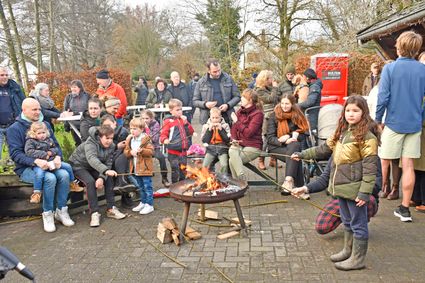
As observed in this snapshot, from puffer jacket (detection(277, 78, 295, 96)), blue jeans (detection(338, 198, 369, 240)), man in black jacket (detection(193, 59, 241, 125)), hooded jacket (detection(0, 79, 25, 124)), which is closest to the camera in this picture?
blue jeans (detection(338, 198, 369, 240))

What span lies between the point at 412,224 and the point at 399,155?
2.79 feet

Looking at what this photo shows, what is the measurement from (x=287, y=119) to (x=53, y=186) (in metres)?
3.57

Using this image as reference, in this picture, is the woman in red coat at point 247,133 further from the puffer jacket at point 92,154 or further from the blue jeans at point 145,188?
the puffer jacket at point 92,154

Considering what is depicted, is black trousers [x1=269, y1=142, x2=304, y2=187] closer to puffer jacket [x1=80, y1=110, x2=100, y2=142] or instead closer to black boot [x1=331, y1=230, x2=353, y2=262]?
black boot [x1=331, y1=230, x2=353, y2=262]

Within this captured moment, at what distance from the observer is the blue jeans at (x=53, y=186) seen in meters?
5.06

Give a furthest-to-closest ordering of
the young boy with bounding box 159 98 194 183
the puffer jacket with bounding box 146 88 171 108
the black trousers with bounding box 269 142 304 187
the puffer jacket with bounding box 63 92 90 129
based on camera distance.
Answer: the puffer jacket with bounding box 146 88 171 108 → the puffer jacket with bounding box 63 92 90 129 → the young boy with bounding box 159 98 194 183 → the black trousers with bounding box 269 142 304 187

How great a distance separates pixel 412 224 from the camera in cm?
480

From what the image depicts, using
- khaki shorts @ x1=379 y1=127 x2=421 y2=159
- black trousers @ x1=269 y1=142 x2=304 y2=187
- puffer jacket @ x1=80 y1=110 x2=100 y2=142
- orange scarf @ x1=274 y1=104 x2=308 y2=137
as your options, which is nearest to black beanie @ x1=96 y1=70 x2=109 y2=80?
puffer jacket @ x1=80 y1=110 x2=100 y2=142

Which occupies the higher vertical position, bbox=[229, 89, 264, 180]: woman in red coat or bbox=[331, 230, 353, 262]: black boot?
bbox=[229, 89, 264, 180]: woman in red coat

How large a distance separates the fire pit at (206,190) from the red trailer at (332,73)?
11760 millimetres

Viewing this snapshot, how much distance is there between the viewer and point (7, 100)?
662cm

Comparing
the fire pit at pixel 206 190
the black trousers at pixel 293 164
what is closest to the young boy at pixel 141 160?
the fire pit at pixel 206 190

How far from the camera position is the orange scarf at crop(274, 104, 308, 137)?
20.4ft

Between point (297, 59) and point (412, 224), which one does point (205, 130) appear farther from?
point (297, 59)
